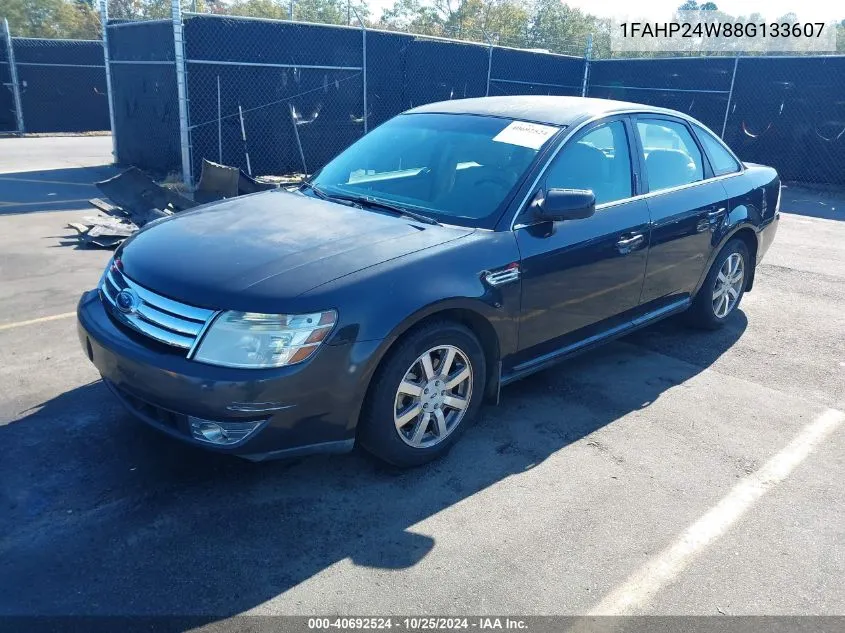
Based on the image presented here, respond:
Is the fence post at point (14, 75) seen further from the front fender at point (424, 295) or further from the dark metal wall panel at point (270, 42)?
the front fender at point (424, 295)

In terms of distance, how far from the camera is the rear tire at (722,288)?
5363 millimetres

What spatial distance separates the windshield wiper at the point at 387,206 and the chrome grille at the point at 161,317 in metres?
1.32

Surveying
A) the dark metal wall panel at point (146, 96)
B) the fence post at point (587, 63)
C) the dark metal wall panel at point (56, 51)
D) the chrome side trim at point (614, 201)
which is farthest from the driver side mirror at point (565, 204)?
the dark metal wall panel at point (56, 51)

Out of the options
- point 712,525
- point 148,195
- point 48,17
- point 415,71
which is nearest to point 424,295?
point 712,525

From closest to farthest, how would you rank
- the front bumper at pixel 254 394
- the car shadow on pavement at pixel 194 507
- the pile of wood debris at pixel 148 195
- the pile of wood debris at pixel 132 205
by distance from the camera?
the car shadow on pavement at pixel 194 507 < the front bumper at pixel 254 394 < the pile of wood debris at pixel 132 205 < the pile of wood debris at pixel 148 195

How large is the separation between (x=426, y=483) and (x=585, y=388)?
1592 mm

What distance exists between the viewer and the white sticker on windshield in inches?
159

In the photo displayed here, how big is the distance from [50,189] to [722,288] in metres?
9.83

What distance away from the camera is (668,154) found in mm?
4879

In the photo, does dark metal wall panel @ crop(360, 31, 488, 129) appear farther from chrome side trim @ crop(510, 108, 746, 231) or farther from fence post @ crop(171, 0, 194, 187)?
chrome side trim @ crop(510, 108, 746, 231)

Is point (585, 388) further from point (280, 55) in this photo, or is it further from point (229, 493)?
point (280, 55)

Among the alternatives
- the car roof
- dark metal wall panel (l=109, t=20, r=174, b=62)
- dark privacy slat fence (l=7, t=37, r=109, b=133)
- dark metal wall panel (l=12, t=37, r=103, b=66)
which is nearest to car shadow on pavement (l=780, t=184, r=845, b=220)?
the car roof

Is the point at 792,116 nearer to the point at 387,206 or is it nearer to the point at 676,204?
the point at 676,204

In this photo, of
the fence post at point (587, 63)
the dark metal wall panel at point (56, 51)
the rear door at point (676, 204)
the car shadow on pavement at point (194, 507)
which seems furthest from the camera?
the dark metal wall panel at point (56, 51)
